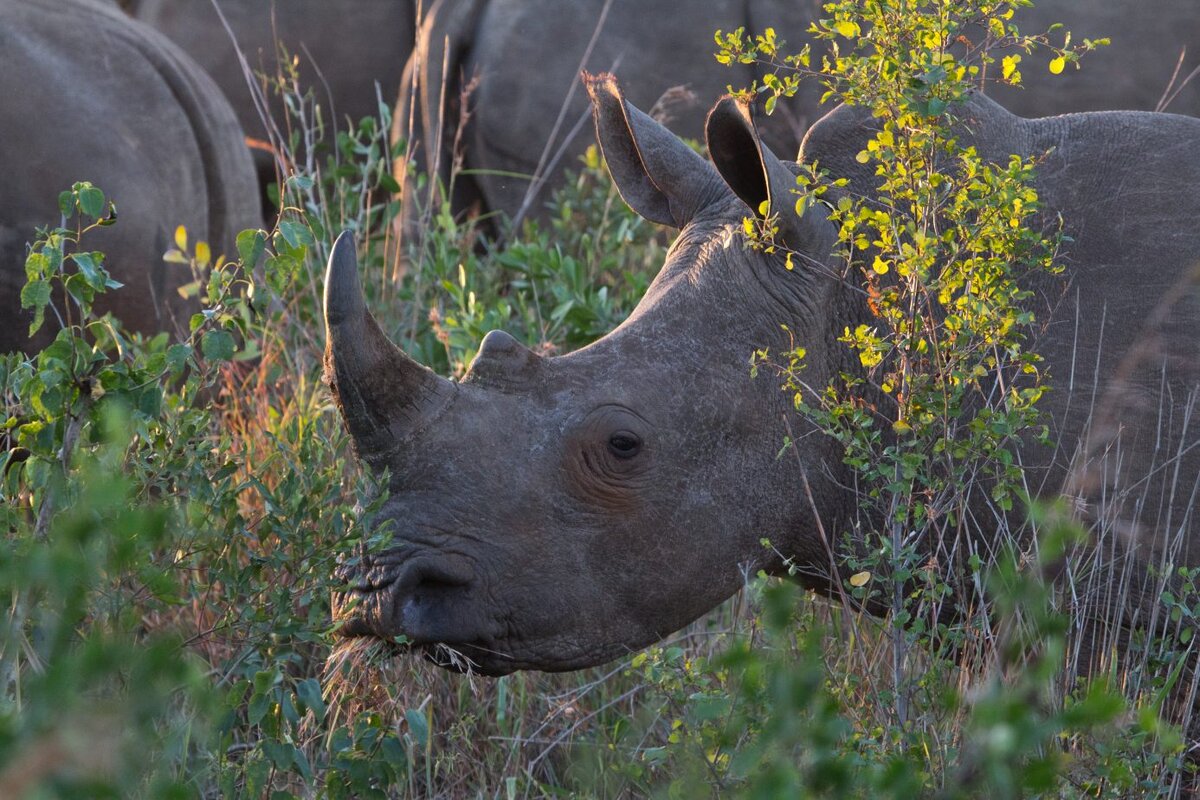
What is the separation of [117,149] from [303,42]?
286 cm

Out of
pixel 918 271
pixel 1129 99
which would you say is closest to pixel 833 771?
pixel 918 271

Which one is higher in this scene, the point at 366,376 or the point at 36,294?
the point at 36,294

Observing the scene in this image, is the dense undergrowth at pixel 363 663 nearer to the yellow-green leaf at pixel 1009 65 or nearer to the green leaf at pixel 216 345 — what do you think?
the green leaf at pixel 216 345

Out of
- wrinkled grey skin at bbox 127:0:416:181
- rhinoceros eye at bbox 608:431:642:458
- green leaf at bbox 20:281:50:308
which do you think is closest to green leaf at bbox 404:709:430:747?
rhinoceros eye at bbox 608:431:642:458

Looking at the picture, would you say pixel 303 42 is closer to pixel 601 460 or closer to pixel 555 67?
pixel 555 67

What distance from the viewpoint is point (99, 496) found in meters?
1.30

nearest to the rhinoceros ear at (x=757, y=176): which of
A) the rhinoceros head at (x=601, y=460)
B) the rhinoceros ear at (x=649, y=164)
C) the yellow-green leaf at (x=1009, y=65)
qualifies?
the rhinoceros head at (x=601, y=460)

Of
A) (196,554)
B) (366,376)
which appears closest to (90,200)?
(366,376)

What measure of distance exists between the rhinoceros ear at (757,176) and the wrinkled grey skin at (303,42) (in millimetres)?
4415

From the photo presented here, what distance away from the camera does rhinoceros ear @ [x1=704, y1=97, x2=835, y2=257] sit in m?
3.32

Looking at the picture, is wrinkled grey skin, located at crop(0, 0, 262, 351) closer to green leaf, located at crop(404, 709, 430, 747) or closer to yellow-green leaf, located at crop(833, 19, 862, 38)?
green leaf, located at crop(404, 709, 430, 747)

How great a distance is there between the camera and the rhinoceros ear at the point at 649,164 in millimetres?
3666

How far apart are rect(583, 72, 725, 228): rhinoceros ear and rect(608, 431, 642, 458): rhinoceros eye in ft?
2.14

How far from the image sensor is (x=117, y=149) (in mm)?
4988
